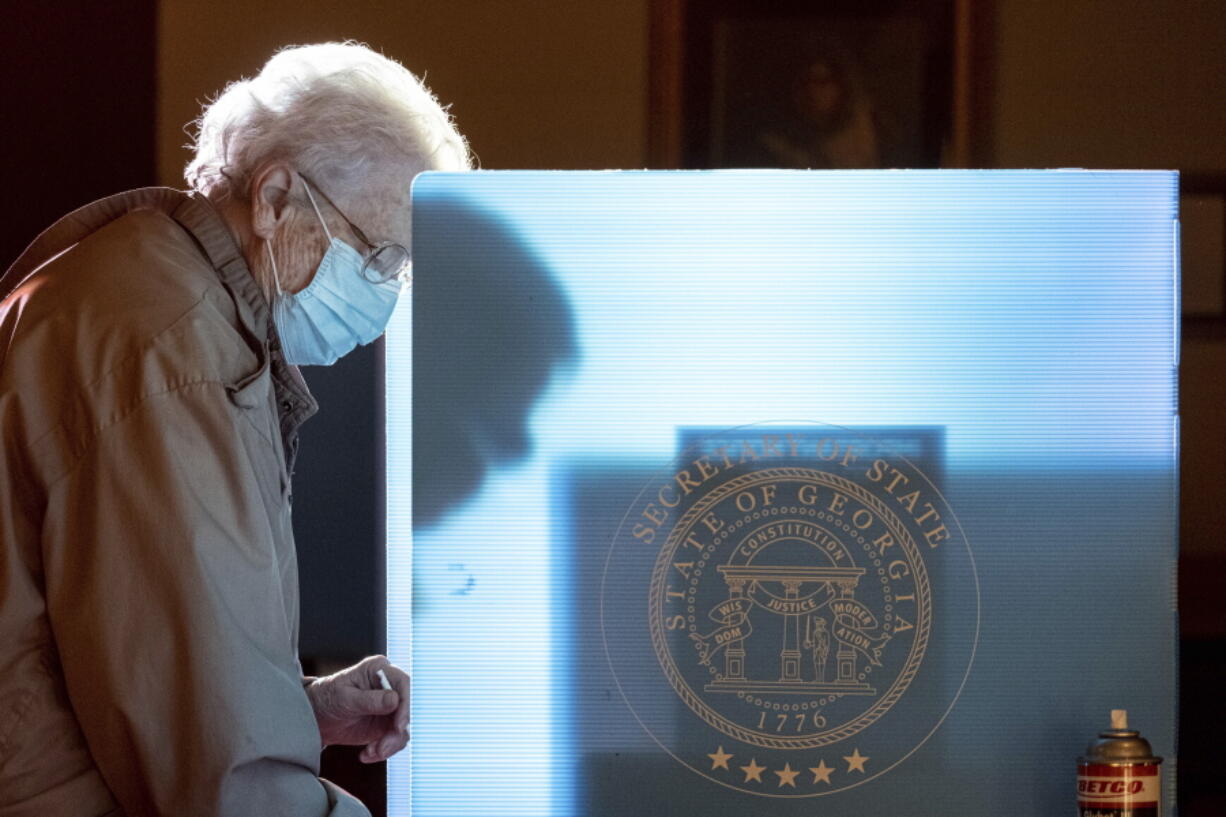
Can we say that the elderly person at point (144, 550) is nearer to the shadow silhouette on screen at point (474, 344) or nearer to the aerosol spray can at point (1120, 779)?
the shadow silhouette on screen at point (474, 344)

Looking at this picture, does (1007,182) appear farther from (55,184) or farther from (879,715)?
(55,184)

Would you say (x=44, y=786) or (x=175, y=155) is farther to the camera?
(x=175, y=155)

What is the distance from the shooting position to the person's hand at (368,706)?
172 centimetres

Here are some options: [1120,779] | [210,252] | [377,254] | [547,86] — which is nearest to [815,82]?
[547,86]

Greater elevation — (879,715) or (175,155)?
(175,155)

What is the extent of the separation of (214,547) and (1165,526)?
34.3 inches

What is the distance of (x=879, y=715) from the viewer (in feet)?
4.63

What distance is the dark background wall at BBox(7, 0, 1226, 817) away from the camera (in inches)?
112

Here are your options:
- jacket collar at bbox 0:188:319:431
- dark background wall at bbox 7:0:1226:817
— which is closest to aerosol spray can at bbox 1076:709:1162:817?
jacket collar at bbox 0:188:319:431

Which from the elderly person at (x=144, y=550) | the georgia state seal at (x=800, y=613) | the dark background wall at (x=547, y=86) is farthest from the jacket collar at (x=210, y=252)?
the dark background wall at (x=547, y=86)

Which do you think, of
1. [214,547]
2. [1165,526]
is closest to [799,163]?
[1165,526]

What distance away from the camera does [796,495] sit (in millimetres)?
1421

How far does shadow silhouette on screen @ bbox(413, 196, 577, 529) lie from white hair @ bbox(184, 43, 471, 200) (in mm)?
240

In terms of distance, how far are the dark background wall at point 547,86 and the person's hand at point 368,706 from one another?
1034 millimetres
